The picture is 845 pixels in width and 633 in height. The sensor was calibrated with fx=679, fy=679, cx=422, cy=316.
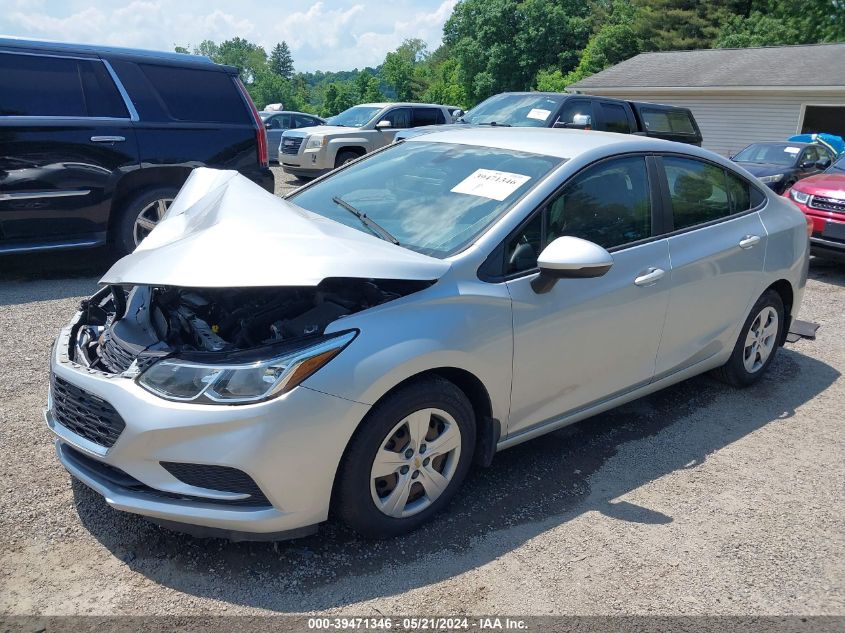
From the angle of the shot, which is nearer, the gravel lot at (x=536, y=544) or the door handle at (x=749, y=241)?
the gravel lot at (x=536, y=544)

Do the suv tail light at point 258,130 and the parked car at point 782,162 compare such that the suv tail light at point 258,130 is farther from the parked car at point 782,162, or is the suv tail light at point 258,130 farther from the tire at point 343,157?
the parked car at point 782,162

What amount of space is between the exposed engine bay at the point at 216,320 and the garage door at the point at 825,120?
28.4 m

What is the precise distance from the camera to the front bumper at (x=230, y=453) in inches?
95.5

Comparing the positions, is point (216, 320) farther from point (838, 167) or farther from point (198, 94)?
point (838, 167)

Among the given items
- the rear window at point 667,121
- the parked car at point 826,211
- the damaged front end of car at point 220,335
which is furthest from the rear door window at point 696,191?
the rear window at point 667,121

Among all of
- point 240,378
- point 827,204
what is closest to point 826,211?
point 827,204

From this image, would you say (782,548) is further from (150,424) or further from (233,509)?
(150,424)

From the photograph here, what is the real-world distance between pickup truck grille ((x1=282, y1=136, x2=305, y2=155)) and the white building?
15.8m

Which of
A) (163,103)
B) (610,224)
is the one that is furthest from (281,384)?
(163,103)

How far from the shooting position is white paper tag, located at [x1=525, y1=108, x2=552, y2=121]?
32.3ft

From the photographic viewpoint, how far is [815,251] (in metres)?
7.90

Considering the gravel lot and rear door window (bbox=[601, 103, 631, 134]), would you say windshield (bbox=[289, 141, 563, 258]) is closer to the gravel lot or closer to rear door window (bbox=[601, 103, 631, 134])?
the gravel lot

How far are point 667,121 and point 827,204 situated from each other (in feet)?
14.1

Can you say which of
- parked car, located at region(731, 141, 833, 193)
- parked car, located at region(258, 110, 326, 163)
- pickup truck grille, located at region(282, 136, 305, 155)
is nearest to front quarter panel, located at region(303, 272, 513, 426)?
parked car, located at region(731, 141, 833, 193)
